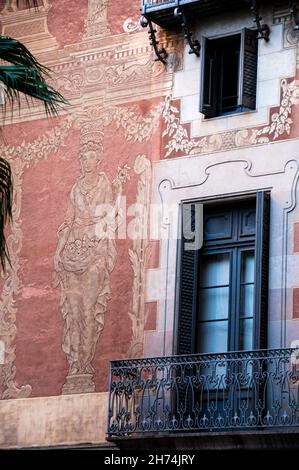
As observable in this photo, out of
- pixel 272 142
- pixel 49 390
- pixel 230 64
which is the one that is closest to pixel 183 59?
pixel 230 64

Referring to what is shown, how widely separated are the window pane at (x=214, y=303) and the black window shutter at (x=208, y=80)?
88.0 inches

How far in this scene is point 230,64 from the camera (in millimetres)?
18281

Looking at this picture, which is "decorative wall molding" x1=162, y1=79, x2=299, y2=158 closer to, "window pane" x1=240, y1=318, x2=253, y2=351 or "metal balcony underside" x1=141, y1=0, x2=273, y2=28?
"metal balcony underside" x1=141, y1=0, x2=273, y2=28

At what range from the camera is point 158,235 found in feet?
59.5

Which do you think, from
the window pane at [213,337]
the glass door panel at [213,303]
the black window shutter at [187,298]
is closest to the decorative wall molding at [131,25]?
the black window shutter at [187,298]

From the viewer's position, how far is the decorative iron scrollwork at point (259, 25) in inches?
693

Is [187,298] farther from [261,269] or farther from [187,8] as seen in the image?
[187,8]

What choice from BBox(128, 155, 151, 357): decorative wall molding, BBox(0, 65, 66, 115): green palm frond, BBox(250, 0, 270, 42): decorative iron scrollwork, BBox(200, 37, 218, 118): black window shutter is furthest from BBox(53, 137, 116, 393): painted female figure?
BBox(0, 65, 66, 115): green palm frond

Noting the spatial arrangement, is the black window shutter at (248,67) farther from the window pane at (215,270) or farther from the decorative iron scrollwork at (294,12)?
the window pane at (215,270)

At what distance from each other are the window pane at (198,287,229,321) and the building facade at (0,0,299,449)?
3cm

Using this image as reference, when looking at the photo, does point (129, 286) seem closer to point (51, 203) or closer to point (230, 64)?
point (51, 203)

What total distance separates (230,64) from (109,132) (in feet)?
6.13

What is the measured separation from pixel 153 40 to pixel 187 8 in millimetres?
657

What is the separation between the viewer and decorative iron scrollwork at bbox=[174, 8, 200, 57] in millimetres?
18031
